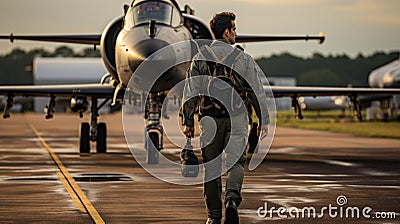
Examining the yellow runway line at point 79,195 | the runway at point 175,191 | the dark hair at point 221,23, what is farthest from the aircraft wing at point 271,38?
the dark hair at point 221,23

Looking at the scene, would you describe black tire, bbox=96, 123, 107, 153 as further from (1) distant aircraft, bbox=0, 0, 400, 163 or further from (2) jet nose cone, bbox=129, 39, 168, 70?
(2) jet nose cone, bbox=129, 39, 168, 70

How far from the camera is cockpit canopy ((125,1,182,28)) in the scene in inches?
804

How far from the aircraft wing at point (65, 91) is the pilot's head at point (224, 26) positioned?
13.9 meters

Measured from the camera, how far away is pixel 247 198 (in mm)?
13359

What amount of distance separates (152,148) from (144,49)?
2258 millimetres

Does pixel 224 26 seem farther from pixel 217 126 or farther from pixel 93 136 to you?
pixel 93 136

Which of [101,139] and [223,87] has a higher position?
[223,87]

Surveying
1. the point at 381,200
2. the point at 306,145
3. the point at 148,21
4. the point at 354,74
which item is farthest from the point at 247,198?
the point at 354,74

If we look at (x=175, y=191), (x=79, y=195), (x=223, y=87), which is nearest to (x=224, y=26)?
(x=223, y=87)

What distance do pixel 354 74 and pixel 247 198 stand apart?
162 metres

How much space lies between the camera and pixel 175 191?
1442 cm

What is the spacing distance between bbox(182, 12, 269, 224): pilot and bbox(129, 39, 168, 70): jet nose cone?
842cm

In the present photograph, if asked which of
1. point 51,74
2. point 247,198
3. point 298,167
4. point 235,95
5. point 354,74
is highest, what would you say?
point 235,95

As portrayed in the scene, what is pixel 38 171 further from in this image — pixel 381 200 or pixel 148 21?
pixel 381 200
